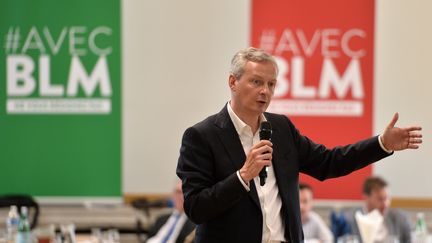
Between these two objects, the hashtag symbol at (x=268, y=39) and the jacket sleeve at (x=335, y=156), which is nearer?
the jacket sleeve at (x=335, y=156)

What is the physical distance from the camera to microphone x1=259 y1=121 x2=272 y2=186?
2.63 meters

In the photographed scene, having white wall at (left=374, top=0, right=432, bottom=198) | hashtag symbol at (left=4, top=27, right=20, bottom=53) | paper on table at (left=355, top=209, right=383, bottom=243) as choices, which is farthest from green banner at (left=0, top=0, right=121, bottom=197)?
paper on table at (left=355, top=209, right=383, bottom=243)

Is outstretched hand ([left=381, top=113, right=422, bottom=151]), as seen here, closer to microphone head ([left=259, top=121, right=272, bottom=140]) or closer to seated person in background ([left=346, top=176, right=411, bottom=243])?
microphone head ([left=259, top=121, right=272, bottom=140])

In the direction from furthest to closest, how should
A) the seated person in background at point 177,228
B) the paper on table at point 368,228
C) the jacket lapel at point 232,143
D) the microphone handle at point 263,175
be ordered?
the seated person in background at point 177,228, the paper on table at point 368,228, the jacket lapel at point 232,143, the microphone handle at point 263,175

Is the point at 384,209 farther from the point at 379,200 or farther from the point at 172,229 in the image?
the point at 172,229

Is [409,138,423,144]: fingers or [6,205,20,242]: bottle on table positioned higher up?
[409,138,423,144]: fingers

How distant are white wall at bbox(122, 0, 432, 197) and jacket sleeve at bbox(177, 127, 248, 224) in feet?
14.7

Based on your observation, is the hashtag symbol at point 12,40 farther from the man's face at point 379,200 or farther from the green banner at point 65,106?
the man's face at point 379,200

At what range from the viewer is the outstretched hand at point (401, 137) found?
2.77 meters

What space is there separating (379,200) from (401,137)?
3806 millimetres

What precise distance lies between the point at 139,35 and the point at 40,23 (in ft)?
3.11

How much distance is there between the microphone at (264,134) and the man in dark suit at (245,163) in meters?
0.05

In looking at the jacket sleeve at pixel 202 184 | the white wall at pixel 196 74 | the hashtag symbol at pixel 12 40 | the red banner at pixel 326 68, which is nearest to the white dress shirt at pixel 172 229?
the white wall at pixel 196 74

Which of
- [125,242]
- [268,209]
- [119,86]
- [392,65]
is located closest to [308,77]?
[392,65]
